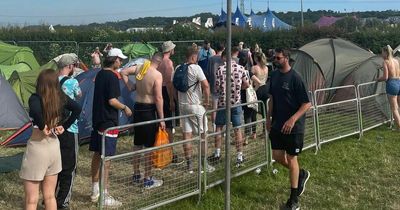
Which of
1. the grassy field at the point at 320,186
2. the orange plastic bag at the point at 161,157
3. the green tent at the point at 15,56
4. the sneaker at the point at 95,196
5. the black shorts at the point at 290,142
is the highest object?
the green tent at the point at 15,56

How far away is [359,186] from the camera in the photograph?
20.8 ft

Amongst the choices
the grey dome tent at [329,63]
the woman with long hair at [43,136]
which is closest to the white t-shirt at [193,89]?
the woman with long hair at [43,136]

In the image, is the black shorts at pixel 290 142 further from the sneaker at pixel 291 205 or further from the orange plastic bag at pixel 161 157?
the orange plastic bag at pixel 161 157

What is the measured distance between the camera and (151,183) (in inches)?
230

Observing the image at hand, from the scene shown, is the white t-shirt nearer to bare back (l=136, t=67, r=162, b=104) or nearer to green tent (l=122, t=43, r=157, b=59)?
bare back (l=136, t=67, r=162, b=104)

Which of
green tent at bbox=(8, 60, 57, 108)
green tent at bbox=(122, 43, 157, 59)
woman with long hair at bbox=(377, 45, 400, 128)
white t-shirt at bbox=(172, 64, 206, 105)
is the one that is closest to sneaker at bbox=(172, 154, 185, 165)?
white t-shirt at bbox=(172, 64, 206, 105)

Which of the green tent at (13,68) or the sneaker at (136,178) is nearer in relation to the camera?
the sneaker at (136,178)

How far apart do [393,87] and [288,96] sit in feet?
15.7

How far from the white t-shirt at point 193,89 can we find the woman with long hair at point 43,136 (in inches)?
99.9

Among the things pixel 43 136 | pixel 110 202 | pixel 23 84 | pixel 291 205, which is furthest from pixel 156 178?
pixel 23 84

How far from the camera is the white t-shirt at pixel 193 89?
22.0ft

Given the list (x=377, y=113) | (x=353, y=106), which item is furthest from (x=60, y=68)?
(x=377, y=113)

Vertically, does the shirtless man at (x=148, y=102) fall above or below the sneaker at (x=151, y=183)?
above

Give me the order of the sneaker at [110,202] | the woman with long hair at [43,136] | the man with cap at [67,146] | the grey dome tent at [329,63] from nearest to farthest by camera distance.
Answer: the woman with long hair at [43,136] < the sneaker at [110,202] < the man with cap at [67,146] < the grey dome tent at [329,63]
